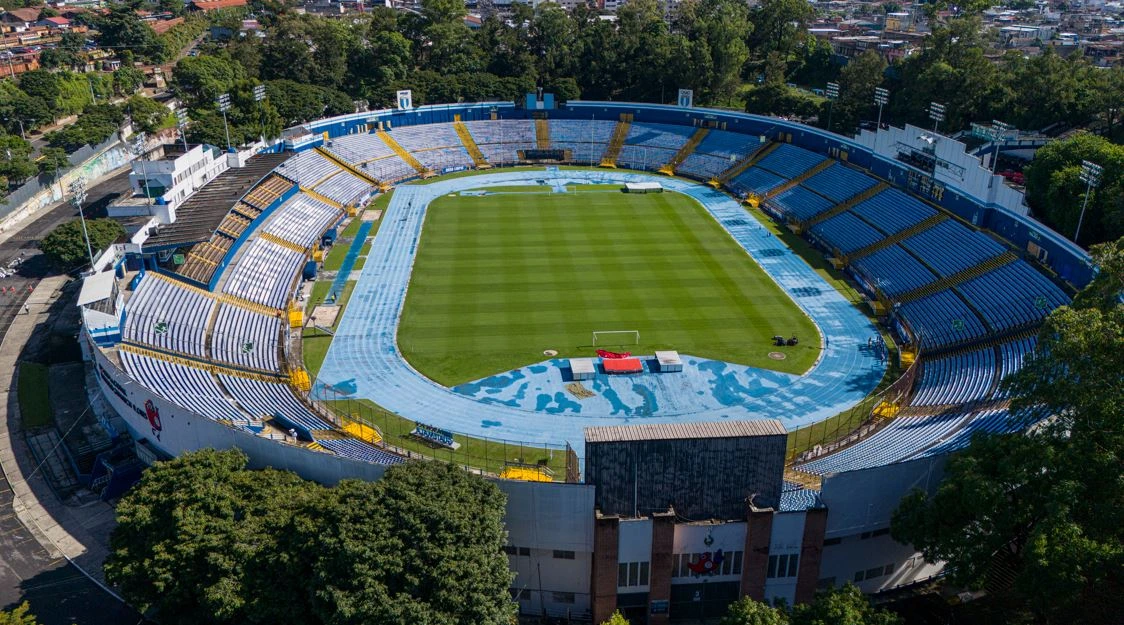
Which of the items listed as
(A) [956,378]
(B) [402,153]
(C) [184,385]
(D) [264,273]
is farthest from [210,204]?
(A) [956,378]

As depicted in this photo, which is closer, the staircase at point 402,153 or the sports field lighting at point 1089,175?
the sports field lighting at point 1089,175

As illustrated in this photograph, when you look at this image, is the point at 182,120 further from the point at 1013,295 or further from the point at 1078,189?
the point at 1078,189

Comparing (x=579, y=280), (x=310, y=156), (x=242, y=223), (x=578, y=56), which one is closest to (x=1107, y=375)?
(x=579, y=280)

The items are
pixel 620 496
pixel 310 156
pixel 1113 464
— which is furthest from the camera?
pixel 310 156

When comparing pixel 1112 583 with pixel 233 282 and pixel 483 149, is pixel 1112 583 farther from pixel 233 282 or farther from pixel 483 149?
pixel 483 149

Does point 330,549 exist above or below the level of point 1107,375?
below

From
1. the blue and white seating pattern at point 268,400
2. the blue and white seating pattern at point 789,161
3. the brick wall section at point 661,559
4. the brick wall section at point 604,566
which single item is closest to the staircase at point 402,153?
the blue and white seating pattern at point 789,161

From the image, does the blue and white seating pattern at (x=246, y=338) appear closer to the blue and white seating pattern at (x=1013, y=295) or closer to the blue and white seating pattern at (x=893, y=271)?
the blue and white seating pattern at (x=893, y=271)
